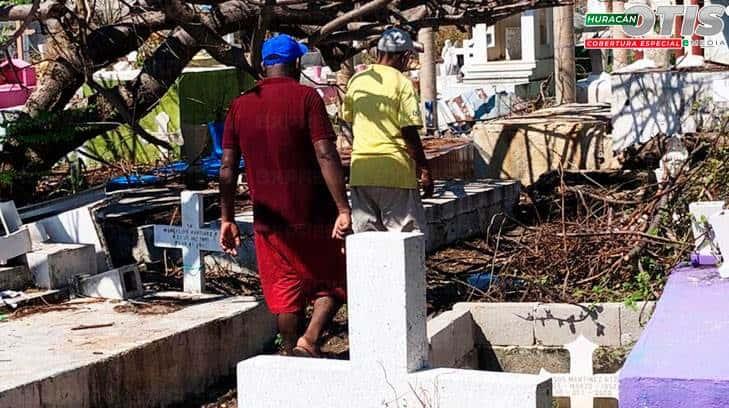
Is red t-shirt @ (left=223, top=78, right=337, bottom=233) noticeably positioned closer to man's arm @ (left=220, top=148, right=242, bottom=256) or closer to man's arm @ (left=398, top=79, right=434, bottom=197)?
man's arm @ (left=220, top=148, right=242, bottom=256)

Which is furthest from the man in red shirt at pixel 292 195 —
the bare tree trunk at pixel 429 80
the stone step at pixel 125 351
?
the bare tree trunk at pixel 429 80

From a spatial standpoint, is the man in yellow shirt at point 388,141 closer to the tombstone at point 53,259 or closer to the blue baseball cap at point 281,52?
the blue baseball cap at point 281,52

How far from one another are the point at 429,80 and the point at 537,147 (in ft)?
19.4

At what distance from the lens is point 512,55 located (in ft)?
70.4

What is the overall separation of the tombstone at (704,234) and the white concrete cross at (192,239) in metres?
2.71

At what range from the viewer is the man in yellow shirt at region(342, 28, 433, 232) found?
→ 278 inches

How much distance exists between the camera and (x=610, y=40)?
33.3ft

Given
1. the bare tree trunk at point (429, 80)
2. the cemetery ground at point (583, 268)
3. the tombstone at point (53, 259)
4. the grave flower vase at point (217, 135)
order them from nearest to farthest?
the cemetery ground at point (583, 268) → the tombstone at point (53, 259) → the grave flower vase at point (217, 135) → the bare tree trunk at point (429, 80)

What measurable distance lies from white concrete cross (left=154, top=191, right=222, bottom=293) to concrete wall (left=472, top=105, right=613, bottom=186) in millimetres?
5475

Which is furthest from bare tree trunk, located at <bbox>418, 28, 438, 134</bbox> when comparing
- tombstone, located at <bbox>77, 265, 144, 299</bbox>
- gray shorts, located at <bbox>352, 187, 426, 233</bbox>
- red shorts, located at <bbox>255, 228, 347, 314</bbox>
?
red shorts, located at <bbox>255, 228, 347, 314</bbox>

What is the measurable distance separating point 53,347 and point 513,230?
451 cm

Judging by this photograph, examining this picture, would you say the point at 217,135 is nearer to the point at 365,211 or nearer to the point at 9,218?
the point at 9,218

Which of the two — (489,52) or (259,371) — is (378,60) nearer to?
(259,371)

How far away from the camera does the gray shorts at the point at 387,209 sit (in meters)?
7.24
